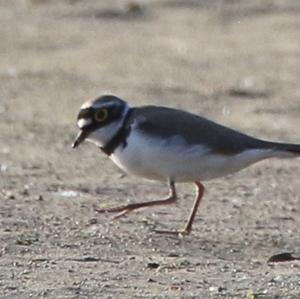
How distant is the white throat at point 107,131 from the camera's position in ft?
31.8

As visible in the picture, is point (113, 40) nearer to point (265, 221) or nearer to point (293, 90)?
point (293, 90)

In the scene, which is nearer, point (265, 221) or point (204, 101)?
point (265, 221)

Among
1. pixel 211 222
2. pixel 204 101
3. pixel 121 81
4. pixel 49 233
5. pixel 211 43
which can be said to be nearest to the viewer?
pixel 49 233

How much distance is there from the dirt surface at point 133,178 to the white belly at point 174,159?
34 cm

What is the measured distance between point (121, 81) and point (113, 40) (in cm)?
282

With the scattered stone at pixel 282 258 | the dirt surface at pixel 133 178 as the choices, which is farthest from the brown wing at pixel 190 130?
the scattered stone at pixel 282 258

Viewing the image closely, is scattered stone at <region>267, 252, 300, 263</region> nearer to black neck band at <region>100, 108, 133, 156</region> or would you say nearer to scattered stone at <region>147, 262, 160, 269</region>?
scattered stone at <region>147, 262, 160, 269</region>

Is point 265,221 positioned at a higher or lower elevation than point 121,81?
higher

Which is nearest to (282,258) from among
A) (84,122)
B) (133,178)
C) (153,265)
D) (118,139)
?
(153,265)

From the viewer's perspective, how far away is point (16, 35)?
67.2 feet

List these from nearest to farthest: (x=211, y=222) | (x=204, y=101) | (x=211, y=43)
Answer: (x=211, y=222), (x=204, y=101), (x=211, y=43)

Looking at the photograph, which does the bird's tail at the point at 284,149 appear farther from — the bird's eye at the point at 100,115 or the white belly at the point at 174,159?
the bird's eye at the point at 100,115

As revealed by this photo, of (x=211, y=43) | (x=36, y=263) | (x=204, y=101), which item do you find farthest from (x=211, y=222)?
(x=211, y=43)

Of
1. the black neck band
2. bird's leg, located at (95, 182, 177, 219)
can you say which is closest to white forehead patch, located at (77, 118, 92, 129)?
the black neck band
